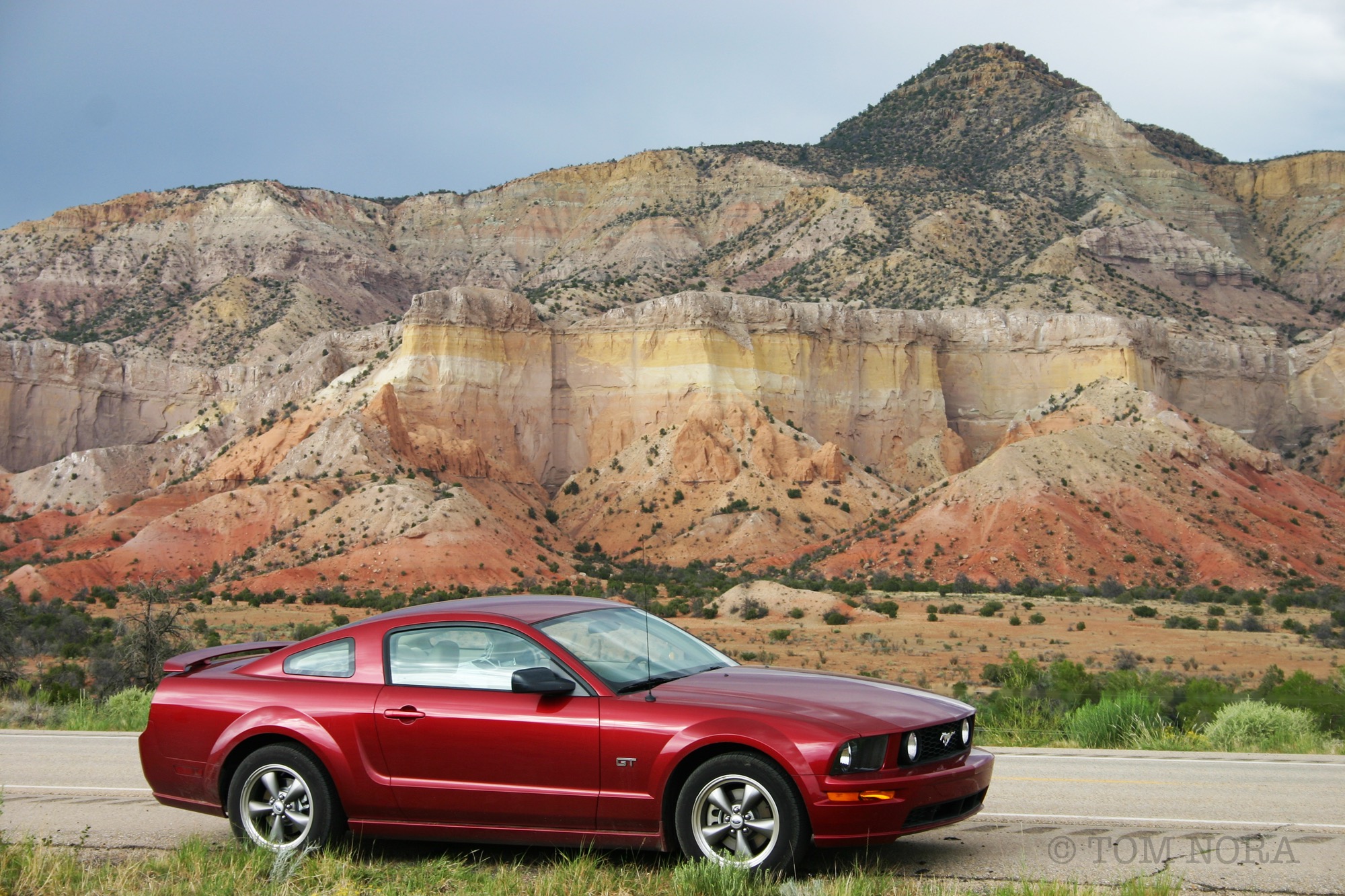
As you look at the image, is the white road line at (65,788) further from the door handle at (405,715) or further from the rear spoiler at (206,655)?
the door handle at (405,715)

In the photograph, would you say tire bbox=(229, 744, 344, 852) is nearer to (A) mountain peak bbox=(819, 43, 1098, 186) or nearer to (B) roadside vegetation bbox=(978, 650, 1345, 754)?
(B) roadside vegetation bbox=(978, 650, 1345, 754)

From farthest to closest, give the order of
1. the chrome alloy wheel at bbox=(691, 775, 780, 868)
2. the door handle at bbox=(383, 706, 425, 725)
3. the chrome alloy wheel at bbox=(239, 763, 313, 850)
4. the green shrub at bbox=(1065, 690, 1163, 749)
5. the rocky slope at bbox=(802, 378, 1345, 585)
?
the rocky slope at bbox=(802, 378, 1345, 585) → the green shrub at bbox=(1065, 690, 1163, 749) → the chrome alloy wheel at bbox=(239, 763, 313, 850) → the door handle at bbox=(383, 706, 425, 725) → the chrome alloy wheel at bbox=(691, 775, 780, 868)

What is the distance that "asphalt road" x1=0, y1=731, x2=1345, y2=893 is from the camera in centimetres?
670

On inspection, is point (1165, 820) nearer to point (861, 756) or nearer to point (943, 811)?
point (943, 811)

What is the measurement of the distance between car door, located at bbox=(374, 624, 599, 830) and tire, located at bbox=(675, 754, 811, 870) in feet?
1.97

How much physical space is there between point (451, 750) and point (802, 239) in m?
87.6

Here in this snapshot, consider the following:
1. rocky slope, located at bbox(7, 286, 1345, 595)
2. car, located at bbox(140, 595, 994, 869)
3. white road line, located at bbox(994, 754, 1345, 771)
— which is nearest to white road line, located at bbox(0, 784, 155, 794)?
car, located at bbox(140, 595, 994, 869)

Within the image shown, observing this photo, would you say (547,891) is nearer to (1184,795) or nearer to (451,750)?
(451,750)

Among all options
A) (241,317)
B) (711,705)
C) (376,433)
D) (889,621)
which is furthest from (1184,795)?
(241,317)

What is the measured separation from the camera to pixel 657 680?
711cm

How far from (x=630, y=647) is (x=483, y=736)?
3.65 ft

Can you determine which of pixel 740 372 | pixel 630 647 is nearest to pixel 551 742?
pixel 630 647

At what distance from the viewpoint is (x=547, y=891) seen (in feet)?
19.8

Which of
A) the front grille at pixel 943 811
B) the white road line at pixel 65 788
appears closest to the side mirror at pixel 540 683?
the front grille at pixel 943 811
